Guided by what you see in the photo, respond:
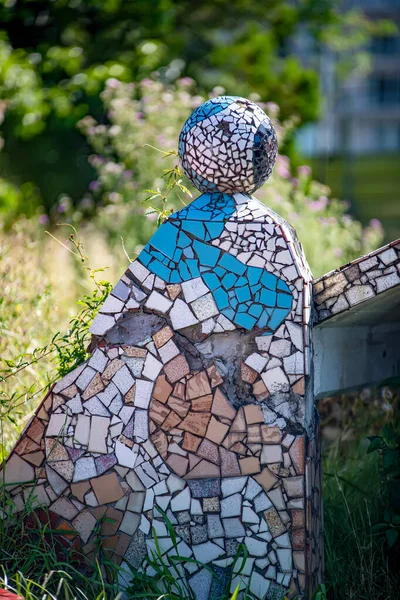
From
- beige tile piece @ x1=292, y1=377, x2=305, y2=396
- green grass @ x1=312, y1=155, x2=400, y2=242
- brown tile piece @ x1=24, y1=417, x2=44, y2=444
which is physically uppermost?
green grass @ x1=312, y1=155, x2=400, y2=242

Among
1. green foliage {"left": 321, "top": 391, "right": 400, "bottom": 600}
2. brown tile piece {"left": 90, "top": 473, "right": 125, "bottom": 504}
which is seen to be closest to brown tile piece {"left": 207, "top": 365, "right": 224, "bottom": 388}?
brown tile piece {"left": 90, "top": 473, "right": 125, "bottom": 504}

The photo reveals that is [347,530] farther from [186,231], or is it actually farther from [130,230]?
[130,230]

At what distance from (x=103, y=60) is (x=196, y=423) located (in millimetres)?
8633

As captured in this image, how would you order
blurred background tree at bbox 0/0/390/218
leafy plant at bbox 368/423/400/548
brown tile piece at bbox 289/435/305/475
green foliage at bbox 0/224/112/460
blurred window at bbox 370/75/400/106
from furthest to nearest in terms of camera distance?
blurred window at bbox 370/75/400/106
blurred background tree at bbox 0/0/390/218
green foliage at bbox 0/224/112/460
leafy plant at bbox 368/423/400/548
brown tile piece at bbox 289/435/305/475

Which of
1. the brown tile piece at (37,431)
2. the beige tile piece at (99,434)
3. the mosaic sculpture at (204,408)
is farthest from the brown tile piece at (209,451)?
the brown tile piece at (37,431)

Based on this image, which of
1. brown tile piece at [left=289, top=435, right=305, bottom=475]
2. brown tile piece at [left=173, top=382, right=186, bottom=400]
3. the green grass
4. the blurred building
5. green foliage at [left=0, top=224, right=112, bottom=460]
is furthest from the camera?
the blurred building

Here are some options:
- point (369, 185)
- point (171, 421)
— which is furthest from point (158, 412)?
point (369, 185)

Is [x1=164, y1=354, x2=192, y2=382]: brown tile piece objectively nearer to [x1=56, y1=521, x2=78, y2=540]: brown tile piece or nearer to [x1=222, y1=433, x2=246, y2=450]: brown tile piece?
[x1=222, y1=433, x2=246, y2=450]: brown tile piece

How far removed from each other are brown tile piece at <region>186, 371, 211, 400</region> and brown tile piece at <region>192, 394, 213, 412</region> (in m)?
0.01

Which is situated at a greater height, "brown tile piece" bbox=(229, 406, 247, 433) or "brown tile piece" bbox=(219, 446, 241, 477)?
"brown tile piece" bbox=(229, 406, 247, 433)

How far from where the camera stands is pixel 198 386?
2.70 meters

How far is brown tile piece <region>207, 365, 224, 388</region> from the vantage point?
8.82ft

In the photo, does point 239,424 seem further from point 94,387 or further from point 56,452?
point 56,452

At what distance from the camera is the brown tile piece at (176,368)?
2.71 m
